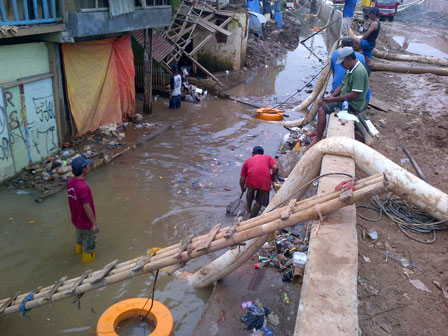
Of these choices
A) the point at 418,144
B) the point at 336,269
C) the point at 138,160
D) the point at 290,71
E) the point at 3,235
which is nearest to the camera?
the point at 336,269

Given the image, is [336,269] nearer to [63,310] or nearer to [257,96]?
[63,310]

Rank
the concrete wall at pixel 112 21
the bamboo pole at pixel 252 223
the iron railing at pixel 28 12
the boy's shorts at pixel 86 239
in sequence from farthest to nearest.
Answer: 1. the concrete wall at pixel 112 21
2. the iron railing at pixel 28 12
3. the boy's shorts at pixel 86 239
4. the bamboo pole at pixel 252 223

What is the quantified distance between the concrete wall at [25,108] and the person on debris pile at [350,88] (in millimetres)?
6112

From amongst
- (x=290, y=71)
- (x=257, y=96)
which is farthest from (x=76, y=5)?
(x=290, y=71)

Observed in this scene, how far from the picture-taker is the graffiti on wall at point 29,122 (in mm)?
7703

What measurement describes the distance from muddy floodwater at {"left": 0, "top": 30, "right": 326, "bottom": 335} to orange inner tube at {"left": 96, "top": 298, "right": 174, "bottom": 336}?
1.79ft

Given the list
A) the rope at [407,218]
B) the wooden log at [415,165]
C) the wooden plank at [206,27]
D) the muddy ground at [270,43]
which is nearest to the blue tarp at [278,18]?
the muddy ground at [270,43]

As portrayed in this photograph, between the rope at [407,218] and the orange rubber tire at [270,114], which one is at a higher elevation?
the rope at [407,218]

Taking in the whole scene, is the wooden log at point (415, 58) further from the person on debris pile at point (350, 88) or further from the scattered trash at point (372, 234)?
the scattered trash at point (372, 234)

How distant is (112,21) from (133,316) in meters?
7.81

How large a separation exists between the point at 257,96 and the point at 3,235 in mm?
12299

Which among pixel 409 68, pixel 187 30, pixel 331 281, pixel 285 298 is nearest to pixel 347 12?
pixel 409 68

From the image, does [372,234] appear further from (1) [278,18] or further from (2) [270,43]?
(1) [278,18]

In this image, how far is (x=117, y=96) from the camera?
11.4m
